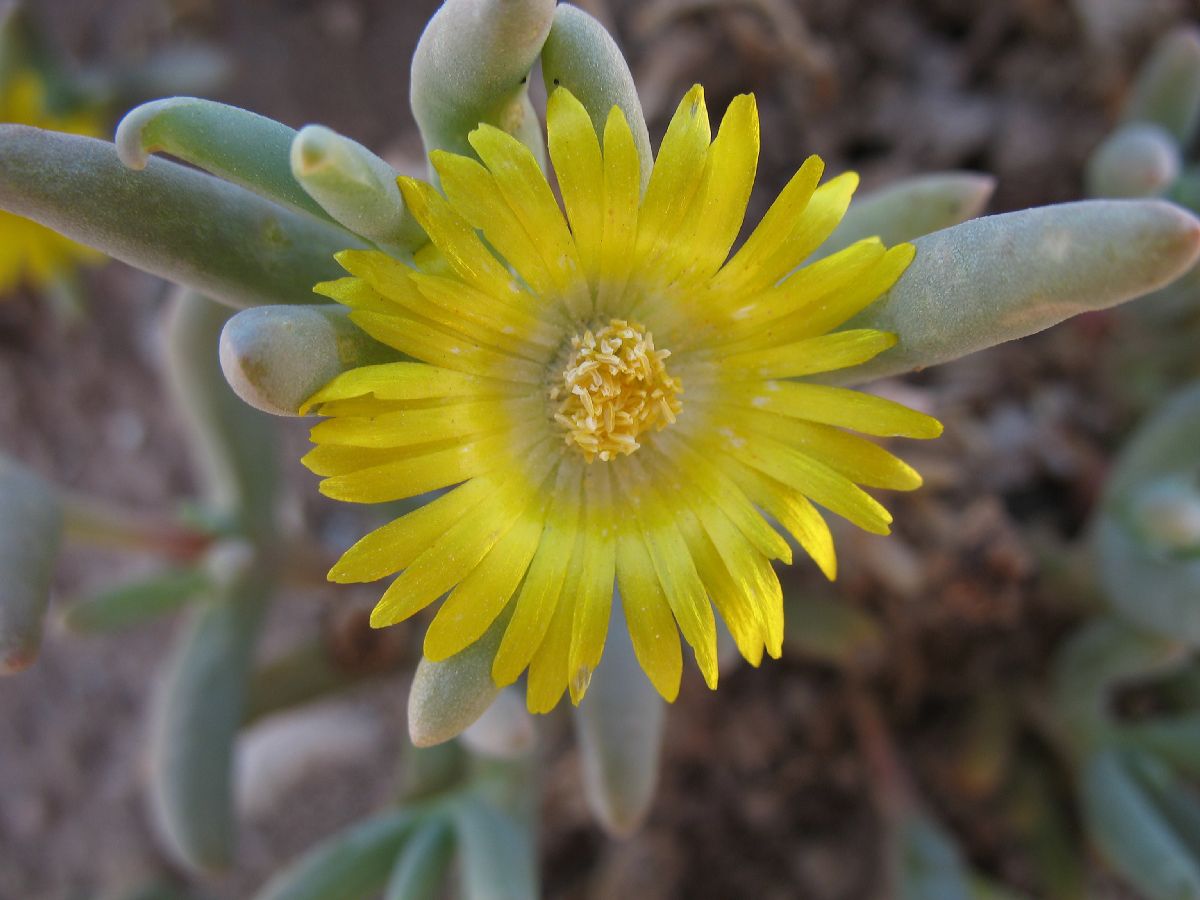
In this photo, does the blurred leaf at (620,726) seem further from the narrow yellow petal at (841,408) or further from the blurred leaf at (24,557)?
the blurred leaf at (24,557)

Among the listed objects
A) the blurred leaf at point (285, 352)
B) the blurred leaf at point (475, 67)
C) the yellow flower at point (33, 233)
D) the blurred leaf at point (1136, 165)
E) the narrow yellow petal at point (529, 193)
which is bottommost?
the blurred leaf at point (285, 352)

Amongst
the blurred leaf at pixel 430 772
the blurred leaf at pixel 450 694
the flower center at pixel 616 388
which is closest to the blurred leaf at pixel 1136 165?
the flower center at pixel 616 388

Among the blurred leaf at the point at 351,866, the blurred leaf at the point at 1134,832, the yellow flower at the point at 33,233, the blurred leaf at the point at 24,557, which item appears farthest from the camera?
the yellow flower at the point at 33,233

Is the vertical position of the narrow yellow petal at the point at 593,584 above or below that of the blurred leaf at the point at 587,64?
below

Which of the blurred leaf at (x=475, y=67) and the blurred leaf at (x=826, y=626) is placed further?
the blurred leaf at (x=826, y=626)

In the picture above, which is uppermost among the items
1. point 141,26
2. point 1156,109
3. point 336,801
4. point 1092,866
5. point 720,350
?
point 141,26

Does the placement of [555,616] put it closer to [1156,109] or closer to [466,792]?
[466,792]

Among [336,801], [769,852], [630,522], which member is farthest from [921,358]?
[336,801]

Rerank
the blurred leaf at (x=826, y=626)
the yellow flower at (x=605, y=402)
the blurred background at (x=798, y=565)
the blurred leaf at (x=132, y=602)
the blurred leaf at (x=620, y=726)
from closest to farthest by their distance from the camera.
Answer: the yellow flower at (x=605, y=402)
the blurred leaf at (x=620, y=726)
the blurred leaf at (x=132, y=602)
the blurred leaf at (x=826, y=626)
the blurred background at (x=798, y=565)
